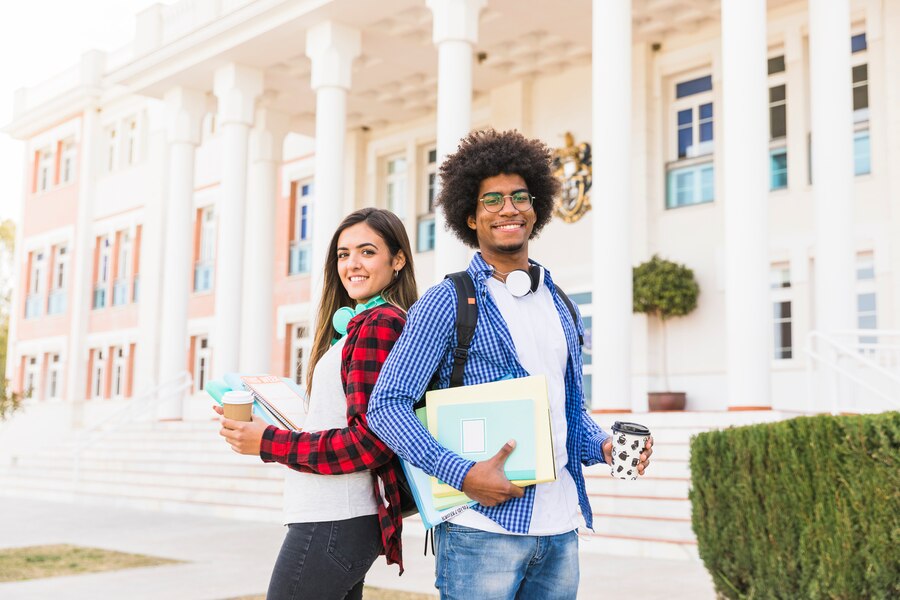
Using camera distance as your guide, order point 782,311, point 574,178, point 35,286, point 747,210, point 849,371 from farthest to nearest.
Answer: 1. point 35,286
2. point 574,178
3. point 782,311
4. point 849,371
5. point 747,210

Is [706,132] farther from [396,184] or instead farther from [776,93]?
[396,184]

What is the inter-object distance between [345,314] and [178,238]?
1659 centimetres

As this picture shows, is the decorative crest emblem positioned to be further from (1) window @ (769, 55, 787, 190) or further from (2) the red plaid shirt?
(2) the red plaid shirt

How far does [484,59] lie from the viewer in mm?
17578

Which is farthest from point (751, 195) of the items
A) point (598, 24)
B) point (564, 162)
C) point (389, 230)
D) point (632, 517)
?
point (389, 230)

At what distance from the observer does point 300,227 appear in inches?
925

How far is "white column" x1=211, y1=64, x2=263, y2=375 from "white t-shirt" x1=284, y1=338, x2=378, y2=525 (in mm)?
14770

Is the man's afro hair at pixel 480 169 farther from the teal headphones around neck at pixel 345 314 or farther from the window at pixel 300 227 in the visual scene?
the window at pixel 300 227

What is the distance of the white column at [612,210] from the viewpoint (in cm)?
1191

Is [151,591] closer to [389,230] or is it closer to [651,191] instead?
[389,230]

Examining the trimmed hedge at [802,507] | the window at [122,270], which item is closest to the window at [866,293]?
the trimmed hedge at [802,507]

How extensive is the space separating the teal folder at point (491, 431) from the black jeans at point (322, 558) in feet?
1.40

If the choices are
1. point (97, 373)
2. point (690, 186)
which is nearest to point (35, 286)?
point (97, 373)

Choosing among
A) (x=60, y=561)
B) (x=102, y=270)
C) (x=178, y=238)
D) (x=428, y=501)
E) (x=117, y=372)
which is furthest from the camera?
(x=102, y=270)
